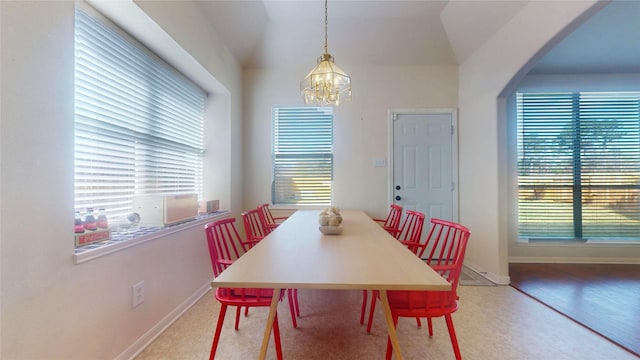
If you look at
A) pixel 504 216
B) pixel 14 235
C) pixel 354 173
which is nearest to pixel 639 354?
pixel 504 216

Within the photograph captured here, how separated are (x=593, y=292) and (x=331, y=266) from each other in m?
3.03

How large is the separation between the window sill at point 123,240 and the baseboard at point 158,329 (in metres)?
0.63

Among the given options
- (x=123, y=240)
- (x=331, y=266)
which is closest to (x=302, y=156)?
(x=123, y=240)

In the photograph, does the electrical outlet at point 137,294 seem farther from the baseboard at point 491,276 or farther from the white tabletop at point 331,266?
the baseboard at point 491,276

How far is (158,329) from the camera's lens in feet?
Result: 5.88

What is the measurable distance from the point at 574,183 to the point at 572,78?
1.41 m

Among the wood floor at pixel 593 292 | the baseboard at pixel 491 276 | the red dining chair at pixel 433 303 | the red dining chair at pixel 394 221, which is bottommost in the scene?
the wood floor at pixel 593 292

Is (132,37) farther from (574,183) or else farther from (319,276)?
(574,183)

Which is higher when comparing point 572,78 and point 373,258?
point 572,78

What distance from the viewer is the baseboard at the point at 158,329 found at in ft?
5.08

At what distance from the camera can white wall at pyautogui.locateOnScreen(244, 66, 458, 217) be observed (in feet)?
11.3

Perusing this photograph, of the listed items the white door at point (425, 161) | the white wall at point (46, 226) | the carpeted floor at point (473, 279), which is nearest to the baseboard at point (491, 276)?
the carpeted floor at point (473, 279)

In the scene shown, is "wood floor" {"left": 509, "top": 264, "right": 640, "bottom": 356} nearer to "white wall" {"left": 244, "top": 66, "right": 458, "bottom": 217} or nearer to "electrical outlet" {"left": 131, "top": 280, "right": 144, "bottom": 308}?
"white wall" {"left": 244, "top": 66, "right": 458, "bottom": 217}

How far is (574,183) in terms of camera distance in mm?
3338
